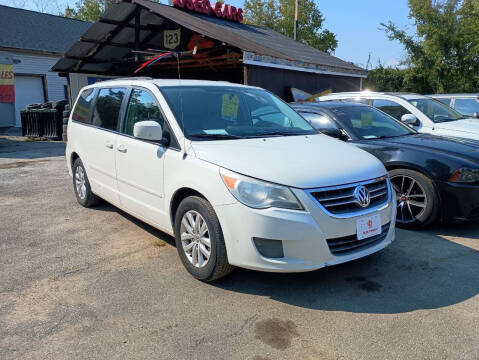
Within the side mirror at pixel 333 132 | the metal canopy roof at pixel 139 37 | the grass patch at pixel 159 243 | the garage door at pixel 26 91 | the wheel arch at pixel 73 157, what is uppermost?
the metal canopy roof at pixel 139 37

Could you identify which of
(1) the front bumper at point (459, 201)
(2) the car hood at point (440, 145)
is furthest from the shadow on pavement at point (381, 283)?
(2) the car hood at point (440, 145)

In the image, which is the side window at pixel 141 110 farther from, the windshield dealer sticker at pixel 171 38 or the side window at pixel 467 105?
the windshield dealer sticker at pixel 171 38

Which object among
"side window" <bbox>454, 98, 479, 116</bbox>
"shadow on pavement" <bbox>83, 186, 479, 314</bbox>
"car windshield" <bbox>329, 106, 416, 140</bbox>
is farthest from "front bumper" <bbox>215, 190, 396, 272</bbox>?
"side window" <bbox>454, 98, 479, 116</bbox>

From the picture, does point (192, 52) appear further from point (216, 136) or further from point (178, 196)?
point (178, 196)

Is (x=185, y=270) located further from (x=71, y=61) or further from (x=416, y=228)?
(x=71, y=61)

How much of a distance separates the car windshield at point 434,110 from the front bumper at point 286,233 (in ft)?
16.6

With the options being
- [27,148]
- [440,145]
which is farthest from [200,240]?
[27,148]

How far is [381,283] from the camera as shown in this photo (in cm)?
361

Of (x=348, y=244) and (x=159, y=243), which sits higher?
(x=348, y=244)

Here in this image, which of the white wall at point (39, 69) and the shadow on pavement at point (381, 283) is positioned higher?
the white wall at point (39, 69)

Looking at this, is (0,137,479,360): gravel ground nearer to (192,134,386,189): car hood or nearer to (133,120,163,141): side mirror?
(192,134,386,189): car hood

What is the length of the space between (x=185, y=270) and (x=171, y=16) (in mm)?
9178

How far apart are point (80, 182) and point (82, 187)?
94 millimetres

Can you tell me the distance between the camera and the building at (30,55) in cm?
2116
